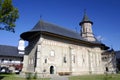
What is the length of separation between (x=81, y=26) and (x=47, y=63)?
19460 millimetres

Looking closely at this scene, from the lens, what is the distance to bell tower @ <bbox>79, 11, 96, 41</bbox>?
3786cm

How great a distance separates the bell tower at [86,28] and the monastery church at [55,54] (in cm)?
404

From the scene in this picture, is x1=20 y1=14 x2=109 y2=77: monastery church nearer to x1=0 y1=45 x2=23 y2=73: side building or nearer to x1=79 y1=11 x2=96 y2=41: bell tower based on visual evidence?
x1=79 y1=11 x2=96 y2=41: bell tower

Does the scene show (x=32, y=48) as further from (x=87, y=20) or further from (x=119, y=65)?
(x=119, y=65)

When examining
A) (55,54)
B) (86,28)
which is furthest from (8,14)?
(86,28)

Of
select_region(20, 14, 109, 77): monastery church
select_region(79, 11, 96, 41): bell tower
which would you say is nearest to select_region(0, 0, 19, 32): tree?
select_region(20, 14, 109, 77): monastery church

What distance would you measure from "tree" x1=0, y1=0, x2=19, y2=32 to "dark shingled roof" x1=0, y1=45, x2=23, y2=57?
76.8 ft

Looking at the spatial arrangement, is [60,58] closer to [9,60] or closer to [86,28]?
[86,28]

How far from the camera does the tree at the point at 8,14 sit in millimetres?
18328

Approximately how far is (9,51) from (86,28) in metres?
24.7

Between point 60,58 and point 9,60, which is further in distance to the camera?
point 9,60

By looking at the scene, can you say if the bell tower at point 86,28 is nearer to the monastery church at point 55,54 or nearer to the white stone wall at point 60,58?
the monastery church at point 55,54

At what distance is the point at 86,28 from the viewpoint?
38.9 metres

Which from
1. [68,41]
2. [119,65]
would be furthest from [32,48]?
[119,65]
